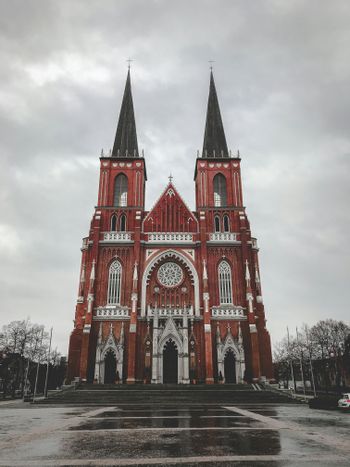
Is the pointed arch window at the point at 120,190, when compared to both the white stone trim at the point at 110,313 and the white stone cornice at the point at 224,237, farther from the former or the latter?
the white stone trim at the point at 110,313

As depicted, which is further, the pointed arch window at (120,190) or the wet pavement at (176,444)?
the pointed arch window at (120,190)

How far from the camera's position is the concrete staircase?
27.4 metres

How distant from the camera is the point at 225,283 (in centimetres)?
4134

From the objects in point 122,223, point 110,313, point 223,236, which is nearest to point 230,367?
point 110,313

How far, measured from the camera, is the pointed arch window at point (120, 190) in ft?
149

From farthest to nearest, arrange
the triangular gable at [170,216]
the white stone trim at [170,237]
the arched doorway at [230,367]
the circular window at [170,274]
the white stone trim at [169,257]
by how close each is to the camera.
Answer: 1. the triangular gable at [170,216]
2. the white stone trim at [170,237]
3. the circular window at [170,274]
4. the white stone trim at [169,257]
5. the arched doorway at [230,367]

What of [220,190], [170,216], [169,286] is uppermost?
[220,190]

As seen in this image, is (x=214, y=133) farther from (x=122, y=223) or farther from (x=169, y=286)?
(x=169, y=286)

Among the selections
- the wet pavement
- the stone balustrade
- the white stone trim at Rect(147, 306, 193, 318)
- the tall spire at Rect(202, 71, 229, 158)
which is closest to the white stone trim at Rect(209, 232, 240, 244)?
the stone balustrade

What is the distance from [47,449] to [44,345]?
2229 inches

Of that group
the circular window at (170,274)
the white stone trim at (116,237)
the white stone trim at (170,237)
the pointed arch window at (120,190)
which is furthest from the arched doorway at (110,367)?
the pointed arch window at (120,190)

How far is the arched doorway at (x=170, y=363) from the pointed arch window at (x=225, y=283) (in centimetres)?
733

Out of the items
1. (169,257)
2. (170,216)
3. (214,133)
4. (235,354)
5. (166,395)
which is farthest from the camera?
(214,133)

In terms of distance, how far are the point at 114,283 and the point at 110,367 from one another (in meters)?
8.96
